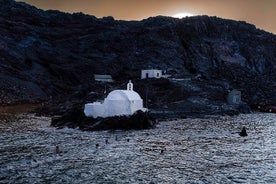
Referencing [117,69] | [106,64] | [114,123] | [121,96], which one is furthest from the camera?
[106,64]

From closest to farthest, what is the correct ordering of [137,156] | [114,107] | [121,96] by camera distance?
1. [137,156]
2. [114,107]
3. [121,96]

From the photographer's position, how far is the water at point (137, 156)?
34562mm

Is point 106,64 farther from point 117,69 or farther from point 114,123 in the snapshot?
point 114,123

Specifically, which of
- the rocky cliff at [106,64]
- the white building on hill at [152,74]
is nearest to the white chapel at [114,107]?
the rocky cliff at [106,64]

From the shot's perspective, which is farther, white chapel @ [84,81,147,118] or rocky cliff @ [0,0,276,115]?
rocky cliff @ [0,0,276,115]

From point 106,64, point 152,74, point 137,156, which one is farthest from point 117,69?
point 137,156

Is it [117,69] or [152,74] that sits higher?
[117,69]

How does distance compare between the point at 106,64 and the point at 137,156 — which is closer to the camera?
the point at 137,156

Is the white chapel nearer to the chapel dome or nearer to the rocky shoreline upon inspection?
the chapel dome

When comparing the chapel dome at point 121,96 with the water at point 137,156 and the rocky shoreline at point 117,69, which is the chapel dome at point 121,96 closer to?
the water at point 137,156

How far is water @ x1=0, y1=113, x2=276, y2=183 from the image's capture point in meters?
34.6

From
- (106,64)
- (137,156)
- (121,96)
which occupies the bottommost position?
(137,156)

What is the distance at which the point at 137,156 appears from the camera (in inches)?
1752

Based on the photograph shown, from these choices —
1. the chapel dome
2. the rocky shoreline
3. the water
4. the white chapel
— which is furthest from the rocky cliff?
the water
